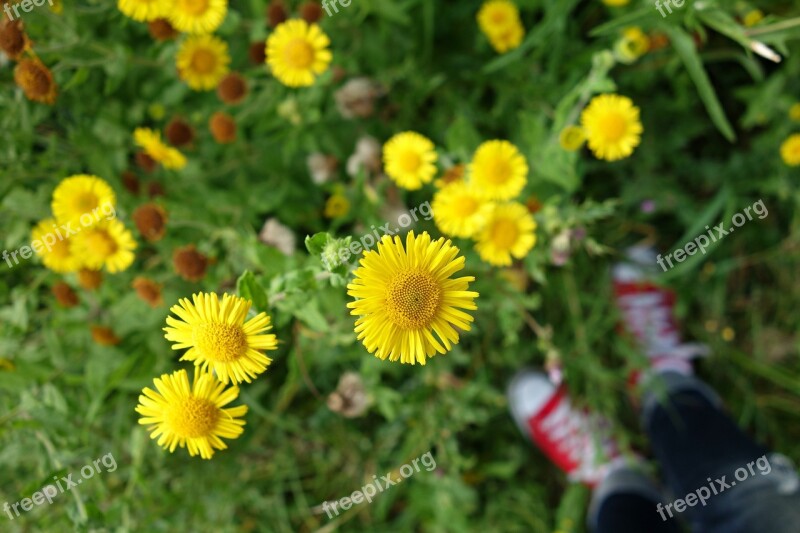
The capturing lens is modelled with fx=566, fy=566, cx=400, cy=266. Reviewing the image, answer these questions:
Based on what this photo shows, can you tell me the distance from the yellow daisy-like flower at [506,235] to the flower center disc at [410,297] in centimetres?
62

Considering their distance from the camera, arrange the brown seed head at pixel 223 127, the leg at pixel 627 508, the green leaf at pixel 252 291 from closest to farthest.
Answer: the green leaf at pixel 252 291, the brown seed head at pixel 223 127, the leg at pixel 627 508

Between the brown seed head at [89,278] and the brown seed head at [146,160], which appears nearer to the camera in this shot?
the brown seed head at [89,278]

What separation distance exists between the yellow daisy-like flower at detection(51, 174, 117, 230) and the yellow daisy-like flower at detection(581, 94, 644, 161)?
62.4 inches

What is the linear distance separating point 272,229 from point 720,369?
8.37ft

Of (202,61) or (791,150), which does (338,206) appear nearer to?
(202,61)

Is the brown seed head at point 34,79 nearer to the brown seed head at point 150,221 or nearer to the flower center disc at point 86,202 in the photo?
the flower center disc at point 86,202

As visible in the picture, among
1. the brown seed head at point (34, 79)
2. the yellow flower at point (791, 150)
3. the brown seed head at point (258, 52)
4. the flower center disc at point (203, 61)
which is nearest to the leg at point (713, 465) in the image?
the yellow flower at point (791, 150)

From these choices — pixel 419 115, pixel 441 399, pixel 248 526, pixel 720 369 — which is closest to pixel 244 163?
pixel 419 115

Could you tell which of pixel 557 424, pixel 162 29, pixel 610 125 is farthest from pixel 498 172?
pixel 557 424

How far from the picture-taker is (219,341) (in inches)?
49.9

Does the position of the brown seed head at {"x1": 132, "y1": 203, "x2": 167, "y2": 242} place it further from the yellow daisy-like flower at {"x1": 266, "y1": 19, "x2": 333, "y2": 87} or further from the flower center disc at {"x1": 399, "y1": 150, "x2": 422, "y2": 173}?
the flower center disc at {"x1": 399, "y1": 150, "x2": 422, "y2": 173}

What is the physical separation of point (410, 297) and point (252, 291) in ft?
1.45

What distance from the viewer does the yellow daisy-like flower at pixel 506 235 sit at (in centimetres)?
180

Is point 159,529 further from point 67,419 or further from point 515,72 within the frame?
point 515,72
